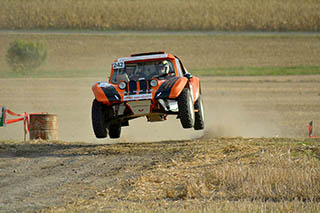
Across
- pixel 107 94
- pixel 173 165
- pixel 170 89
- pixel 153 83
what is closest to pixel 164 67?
pixel 153 83

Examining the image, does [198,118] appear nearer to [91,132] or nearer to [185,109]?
[185,109]

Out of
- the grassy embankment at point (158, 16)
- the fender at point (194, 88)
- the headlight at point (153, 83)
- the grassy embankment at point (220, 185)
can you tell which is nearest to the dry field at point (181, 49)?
the grassy embankment at point (158, 16)

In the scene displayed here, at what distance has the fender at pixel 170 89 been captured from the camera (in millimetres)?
13453

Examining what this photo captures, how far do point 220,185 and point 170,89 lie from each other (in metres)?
4.66

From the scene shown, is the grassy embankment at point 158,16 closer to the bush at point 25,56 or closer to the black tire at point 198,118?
the bush at point 25,56

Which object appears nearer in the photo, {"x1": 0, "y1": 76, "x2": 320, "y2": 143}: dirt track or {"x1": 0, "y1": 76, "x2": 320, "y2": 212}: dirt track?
{"x1": 0, "y1": 76, "x2": 320, "y2": 212}: dirt track

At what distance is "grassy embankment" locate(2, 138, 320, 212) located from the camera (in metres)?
7.97

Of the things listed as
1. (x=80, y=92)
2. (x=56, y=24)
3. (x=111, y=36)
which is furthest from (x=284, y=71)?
(x=56, y=24)

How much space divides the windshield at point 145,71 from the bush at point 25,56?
113 ft

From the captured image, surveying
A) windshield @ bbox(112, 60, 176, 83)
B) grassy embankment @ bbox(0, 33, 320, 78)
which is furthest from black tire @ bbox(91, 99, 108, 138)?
grassy embankment @ bbox(0, 33, 320, 78)

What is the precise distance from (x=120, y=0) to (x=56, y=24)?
51.0ft

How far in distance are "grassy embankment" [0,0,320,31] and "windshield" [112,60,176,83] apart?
51.8m

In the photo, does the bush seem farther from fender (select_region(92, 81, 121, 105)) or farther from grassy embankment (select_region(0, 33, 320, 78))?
fender (select_region(92, 81, 121, 105))

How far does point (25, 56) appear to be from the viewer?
48781 millimetres
